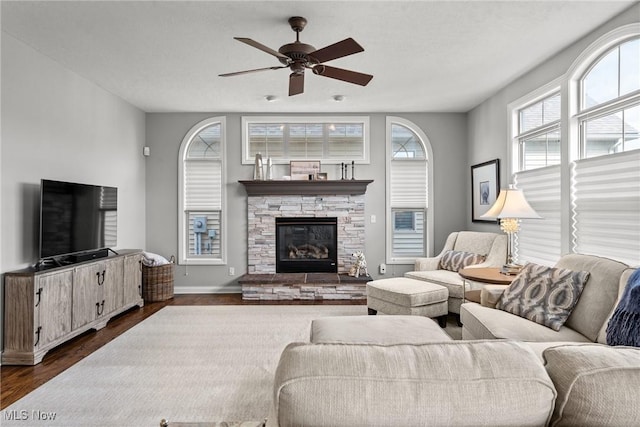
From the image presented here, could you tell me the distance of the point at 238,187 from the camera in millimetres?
5625

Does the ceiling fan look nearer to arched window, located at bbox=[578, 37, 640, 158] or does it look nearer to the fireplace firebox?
arched window, located at bbox=[578, 37, 640, 158]

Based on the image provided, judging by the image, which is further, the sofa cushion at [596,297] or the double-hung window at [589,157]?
the double-hung window at [589,157]

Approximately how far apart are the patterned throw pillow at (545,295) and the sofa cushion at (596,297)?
0.04 m

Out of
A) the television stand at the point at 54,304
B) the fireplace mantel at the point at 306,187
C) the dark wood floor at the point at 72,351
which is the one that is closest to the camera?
the dark wood floor at the point at 72,351

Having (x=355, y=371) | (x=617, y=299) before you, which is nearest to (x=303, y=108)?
(x=617, y=299)

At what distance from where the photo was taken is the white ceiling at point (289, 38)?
2691 millimetres

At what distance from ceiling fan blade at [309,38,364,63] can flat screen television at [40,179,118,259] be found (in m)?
2.59

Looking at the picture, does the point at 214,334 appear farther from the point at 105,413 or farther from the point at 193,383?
the point at 105,413

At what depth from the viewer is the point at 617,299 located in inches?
86.9

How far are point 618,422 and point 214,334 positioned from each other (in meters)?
3.42

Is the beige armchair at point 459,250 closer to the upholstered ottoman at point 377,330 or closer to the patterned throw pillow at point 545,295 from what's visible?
the patterned throw pillow at point 545,295

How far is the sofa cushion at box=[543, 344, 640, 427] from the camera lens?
0.81m
